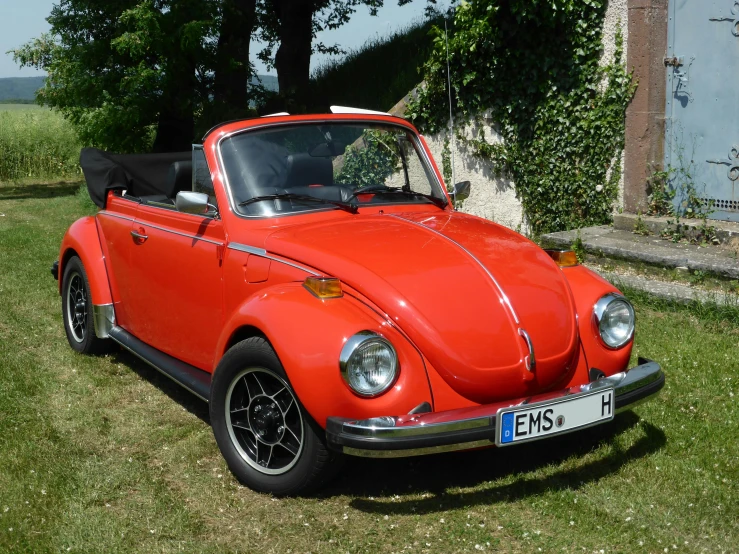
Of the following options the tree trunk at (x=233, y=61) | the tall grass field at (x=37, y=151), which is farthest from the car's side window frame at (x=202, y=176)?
the tall grass field at (x=37, y=151)

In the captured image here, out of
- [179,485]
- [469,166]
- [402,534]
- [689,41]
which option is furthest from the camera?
[469,166]

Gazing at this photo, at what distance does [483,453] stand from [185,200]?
6.86ft

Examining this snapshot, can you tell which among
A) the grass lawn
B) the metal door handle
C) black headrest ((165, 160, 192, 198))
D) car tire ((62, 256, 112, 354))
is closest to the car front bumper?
the grass lawn

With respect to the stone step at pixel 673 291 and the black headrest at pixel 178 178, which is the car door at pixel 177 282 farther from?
the stone step at pixel 673 291

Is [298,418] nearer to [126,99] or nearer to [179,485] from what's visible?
[179,485]

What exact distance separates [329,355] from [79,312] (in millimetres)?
3625

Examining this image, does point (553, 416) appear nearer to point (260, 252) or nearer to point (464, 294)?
point (464, 294)

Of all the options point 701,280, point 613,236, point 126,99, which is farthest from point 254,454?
point 126,99

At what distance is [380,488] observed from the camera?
4.17 meters

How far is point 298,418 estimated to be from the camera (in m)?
3.97

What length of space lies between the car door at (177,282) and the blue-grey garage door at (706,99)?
216 inches

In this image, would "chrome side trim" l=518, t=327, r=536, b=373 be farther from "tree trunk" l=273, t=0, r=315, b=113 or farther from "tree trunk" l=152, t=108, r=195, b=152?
"tree trunk" l=273, t=0, r=315, b=113

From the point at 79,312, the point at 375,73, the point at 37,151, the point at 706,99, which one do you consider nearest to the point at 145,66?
the point at 375,73

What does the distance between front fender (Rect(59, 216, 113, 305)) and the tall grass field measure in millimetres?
18781
